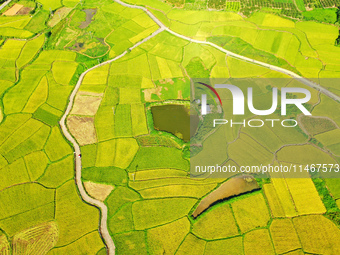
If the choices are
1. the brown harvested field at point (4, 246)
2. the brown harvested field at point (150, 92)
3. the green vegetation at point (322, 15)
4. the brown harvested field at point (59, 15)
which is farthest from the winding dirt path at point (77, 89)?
the green vegetation at point (322, 15)

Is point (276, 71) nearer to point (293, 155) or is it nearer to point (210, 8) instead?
point (293, 155)

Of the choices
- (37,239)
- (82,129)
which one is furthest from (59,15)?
(37,239)

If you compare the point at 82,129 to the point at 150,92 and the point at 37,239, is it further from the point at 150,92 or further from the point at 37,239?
the point at 37,239

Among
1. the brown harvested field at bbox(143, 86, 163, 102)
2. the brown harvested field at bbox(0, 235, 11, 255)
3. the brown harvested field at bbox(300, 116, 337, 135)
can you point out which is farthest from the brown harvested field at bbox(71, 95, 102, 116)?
the brown harvested field at bbox(300, 116, 337, 135)

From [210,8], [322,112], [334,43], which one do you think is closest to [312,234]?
[322,112]

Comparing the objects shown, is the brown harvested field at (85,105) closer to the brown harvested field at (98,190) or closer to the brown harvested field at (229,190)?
the brown harvested field at (98,190)
